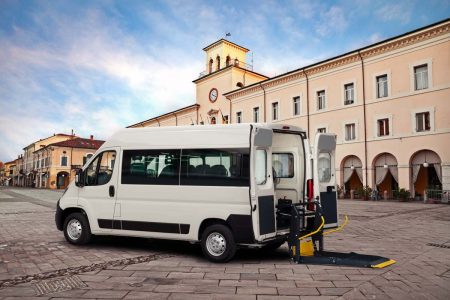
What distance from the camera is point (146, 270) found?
6215 millimetres

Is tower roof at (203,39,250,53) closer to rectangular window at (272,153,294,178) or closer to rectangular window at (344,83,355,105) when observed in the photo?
rectangular window at (344,83,355,105)

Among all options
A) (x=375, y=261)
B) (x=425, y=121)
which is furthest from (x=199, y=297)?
(x=425, y=121)

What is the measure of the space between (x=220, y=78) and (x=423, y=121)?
76.4ft

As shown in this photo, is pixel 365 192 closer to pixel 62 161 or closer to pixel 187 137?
pixel 187 137

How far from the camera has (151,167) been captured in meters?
7.52

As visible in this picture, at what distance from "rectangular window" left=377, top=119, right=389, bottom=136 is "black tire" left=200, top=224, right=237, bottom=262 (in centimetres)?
2412

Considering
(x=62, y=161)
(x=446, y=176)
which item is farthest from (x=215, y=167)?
(x=62, y=161)

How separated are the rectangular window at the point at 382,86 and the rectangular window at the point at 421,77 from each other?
7.30 feet

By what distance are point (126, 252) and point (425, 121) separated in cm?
2375

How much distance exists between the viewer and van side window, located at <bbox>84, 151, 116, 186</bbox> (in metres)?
8.04

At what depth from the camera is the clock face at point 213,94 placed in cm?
4411

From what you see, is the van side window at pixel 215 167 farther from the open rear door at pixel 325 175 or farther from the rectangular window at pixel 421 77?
the rectangular window at pixel 421 77

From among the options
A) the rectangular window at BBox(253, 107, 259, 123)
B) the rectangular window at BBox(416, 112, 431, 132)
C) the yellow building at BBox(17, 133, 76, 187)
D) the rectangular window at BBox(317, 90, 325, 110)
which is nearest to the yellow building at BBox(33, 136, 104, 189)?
the yellow building at BBox(17, 133, 76, 187)

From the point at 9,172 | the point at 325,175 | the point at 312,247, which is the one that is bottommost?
the point at 312,247
